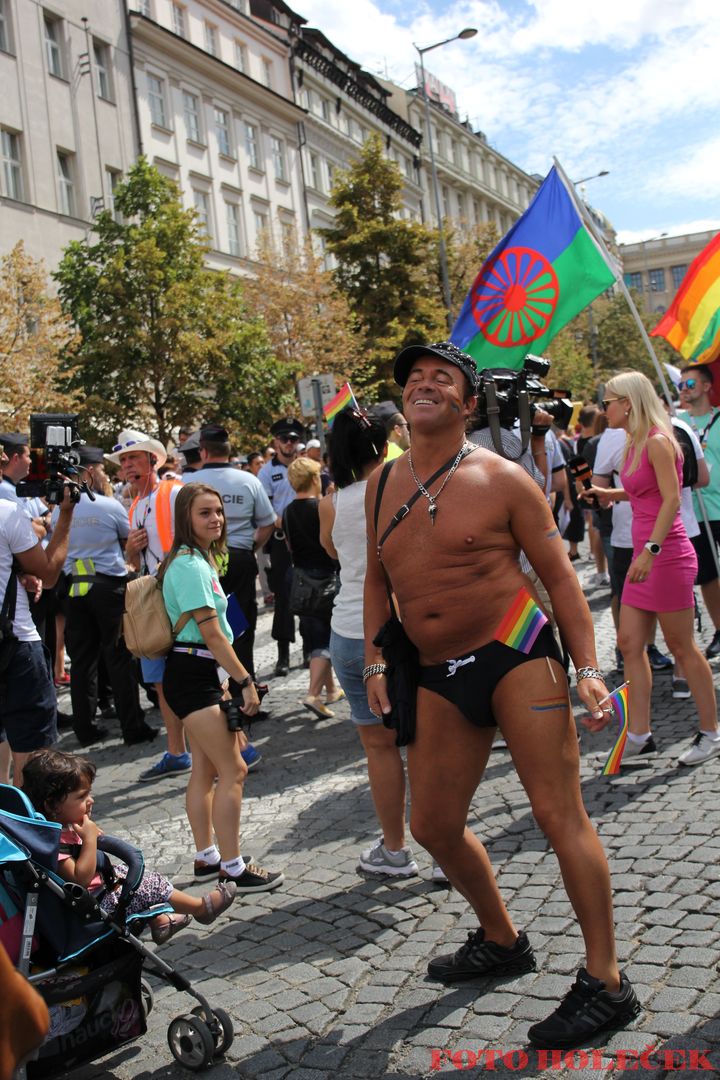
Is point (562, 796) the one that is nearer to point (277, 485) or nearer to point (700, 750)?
point (700, 750)

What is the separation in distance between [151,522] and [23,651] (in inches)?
82.5

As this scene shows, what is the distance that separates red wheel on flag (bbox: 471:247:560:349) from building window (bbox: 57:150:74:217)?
24.8m

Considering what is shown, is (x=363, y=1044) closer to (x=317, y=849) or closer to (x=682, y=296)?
(x=317, y=849)

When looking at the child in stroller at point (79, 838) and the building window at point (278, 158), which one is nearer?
the child in stroller at point (79, 838)

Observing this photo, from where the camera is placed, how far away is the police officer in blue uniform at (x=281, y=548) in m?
9.69

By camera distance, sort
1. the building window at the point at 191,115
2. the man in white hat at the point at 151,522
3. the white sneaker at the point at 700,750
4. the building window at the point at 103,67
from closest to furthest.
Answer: the white sneaker at the point at 700,750 → the man in white hat at the point at 151,522 → the building window at the point at 103,67 → the building window at the point at 191,115

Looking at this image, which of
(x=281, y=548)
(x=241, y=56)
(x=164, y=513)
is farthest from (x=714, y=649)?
(x=241, y=56)

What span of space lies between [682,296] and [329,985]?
19.2 feet

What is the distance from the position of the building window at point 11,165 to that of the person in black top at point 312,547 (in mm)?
23265

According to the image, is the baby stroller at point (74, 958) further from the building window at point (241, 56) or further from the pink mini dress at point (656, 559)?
the building window at point (241, 56)

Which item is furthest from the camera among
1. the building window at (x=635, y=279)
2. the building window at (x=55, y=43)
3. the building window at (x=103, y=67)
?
the building window at (x=635, y=279)

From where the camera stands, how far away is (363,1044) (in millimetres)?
3242

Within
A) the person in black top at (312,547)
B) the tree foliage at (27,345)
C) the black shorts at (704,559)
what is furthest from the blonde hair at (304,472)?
the tree foliage at (27,345)

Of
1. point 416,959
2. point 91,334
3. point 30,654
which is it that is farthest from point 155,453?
point 91,334
